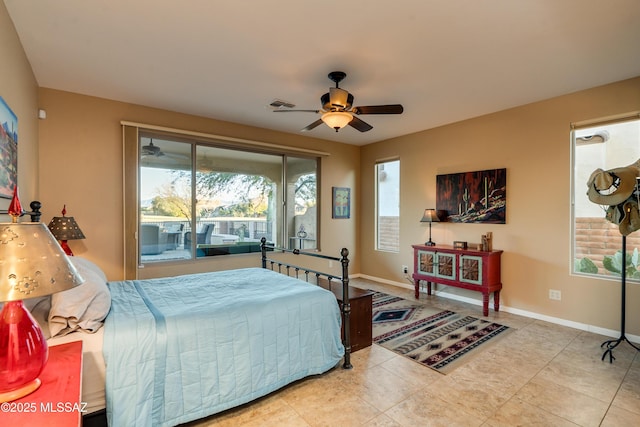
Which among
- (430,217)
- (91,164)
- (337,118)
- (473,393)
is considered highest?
(337,118)

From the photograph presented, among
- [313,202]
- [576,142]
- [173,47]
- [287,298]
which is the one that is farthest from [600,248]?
[173,47]

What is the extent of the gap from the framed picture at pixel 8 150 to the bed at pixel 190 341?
0.71 m

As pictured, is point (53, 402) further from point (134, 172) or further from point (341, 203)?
point (341, 203)

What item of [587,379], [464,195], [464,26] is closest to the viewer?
[464,26]

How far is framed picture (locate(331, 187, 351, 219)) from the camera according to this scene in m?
5.80

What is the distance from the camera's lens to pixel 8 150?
83.7 inches

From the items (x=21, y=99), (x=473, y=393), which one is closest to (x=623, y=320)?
(x=473, y=393)

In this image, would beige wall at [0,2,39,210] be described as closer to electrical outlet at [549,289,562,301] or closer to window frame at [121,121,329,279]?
window frame at [121,121,329,279]

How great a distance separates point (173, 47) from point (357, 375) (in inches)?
120

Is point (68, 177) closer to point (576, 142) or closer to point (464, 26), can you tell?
point (464, 26)

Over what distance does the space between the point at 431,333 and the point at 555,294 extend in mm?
1644

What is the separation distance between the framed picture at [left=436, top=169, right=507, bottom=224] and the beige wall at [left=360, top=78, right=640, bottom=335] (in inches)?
3.7

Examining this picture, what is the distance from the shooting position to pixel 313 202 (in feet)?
18.4

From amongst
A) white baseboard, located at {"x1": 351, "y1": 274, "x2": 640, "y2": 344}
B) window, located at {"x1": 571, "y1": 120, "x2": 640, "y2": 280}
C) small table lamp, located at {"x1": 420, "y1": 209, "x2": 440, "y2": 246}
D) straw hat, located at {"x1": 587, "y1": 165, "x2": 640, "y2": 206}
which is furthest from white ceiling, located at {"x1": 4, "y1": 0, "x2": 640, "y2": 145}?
white baseboard, located at {"x1": 351, "y1": 274, "x2": 640, "y2": 344}
